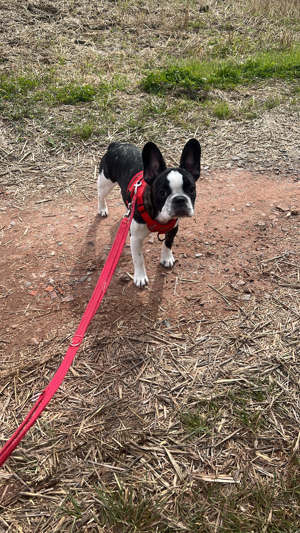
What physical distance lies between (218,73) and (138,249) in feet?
19.2

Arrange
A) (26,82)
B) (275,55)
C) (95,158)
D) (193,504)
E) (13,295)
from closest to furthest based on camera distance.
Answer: (193,504) → (13,295) → (95,158) → (26,82) → (275,55)

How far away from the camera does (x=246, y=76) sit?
26.6 ft

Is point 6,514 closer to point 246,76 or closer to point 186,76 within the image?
point 186,76

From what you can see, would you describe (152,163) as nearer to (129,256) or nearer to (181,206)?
(181,206)

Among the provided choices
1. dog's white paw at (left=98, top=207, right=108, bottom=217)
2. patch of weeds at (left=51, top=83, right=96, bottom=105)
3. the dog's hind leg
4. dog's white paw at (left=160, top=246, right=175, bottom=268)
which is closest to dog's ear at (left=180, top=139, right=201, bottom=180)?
dog's white paw at (left=160, top=246, right=175, bottom=268)

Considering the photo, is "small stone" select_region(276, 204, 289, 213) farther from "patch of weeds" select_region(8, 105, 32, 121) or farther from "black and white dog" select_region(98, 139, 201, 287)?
"patch of weeds" select_region(8, 105, 32, 121)

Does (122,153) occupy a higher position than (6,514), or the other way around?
(122,153)

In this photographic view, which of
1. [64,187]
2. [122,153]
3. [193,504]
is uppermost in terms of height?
[122,153]

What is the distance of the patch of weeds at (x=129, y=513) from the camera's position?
87.3 inches

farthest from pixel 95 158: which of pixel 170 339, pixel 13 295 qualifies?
pixel 170 339

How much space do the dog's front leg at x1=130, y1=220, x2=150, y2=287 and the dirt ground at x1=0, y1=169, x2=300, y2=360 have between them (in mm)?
108

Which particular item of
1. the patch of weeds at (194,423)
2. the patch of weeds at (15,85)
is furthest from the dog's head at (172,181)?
the patch of weeds at (15,85)

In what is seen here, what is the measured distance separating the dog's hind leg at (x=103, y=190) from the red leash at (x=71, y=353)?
52.6 inches

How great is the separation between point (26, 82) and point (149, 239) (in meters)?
4.71
